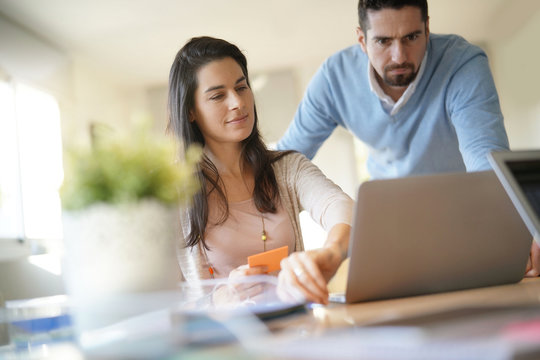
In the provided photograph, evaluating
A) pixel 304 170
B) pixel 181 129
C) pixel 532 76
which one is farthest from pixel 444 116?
pixel 532 76

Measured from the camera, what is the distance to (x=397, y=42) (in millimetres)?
1956

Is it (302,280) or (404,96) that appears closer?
(302,280)

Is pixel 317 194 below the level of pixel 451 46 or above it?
below

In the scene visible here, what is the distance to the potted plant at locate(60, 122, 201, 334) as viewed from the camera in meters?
0.60

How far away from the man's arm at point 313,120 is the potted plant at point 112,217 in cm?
170

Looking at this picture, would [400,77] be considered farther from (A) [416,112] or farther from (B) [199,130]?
(B) [199,130]

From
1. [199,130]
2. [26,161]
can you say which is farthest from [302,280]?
[26,161]

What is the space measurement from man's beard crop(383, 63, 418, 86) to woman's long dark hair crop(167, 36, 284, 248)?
60cm

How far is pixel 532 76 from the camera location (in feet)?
20.5

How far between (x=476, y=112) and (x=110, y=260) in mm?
1502

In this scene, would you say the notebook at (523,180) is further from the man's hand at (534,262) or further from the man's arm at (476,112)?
the man's arm at (476,112)

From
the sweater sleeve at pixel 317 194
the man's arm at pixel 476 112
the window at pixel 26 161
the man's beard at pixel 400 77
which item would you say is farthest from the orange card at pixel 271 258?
the window at pixel 26 161

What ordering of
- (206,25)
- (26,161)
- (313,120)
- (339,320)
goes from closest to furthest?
1. (339,320)
2. (313,120)
3. (26,161)
4. (206,25)

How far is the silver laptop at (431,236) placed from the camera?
0.83m
